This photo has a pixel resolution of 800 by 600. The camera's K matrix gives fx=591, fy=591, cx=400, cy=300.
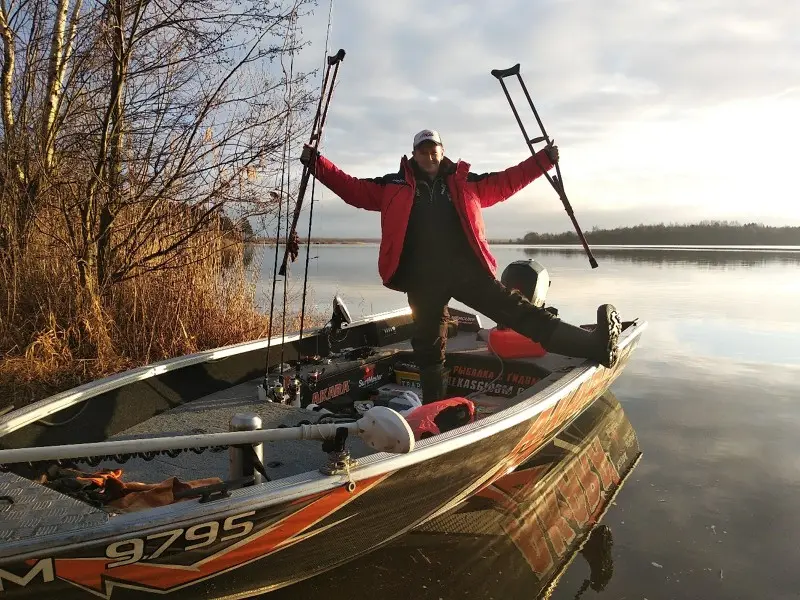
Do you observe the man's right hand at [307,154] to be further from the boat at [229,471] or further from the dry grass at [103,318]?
the dry grass at [103,318]

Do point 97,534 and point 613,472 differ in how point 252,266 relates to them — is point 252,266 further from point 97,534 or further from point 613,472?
point 97,534

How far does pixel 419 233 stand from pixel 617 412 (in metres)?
2.96

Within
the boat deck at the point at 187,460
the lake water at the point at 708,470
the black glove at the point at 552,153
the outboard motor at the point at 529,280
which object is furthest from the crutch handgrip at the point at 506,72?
the lake water at the point at 708,470

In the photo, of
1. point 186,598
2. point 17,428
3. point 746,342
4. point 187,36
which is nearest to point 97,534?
point 186,598

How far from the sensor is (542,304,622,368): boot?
3943 millimetres

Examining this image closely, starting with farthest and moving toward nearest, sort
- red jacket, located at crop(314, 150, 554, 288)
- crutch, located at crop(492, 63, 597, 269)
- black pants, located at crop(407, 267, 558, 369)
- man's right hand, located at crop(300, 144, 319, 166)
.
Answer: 1. crutch, located at crop(492, 63, 597, 269)
2. black pants, located at crop(407, 267, 558, 369)
3. red jacket, located at crop(314, 150, 554, 288)
4. man's right hand, located at crop(300, 144, 319, 166)

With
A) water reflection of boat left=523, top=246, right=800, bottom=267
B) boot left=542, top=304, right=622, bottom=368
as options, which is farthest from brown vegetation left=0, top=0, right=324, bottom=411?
water reflection of boat left=523, top=246, right=800, bottom=267

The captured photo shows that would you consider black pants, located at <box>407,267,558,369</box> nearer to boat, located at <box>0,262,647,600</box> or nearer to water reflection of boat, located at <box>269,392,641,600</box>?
boat, located at <box>0,262,647,600</box>

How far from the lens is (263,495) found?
7.06 feet

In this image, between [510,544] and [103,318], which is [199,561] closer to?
[510,544]

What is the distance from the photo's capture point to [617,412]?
18.0 feet

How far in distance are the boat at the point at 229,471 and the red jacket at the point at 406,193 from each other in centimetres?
101

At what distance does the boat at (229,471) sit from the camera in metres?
1.94

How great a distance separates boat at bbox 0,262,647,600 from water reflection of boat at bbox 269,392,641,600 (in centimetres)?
14
